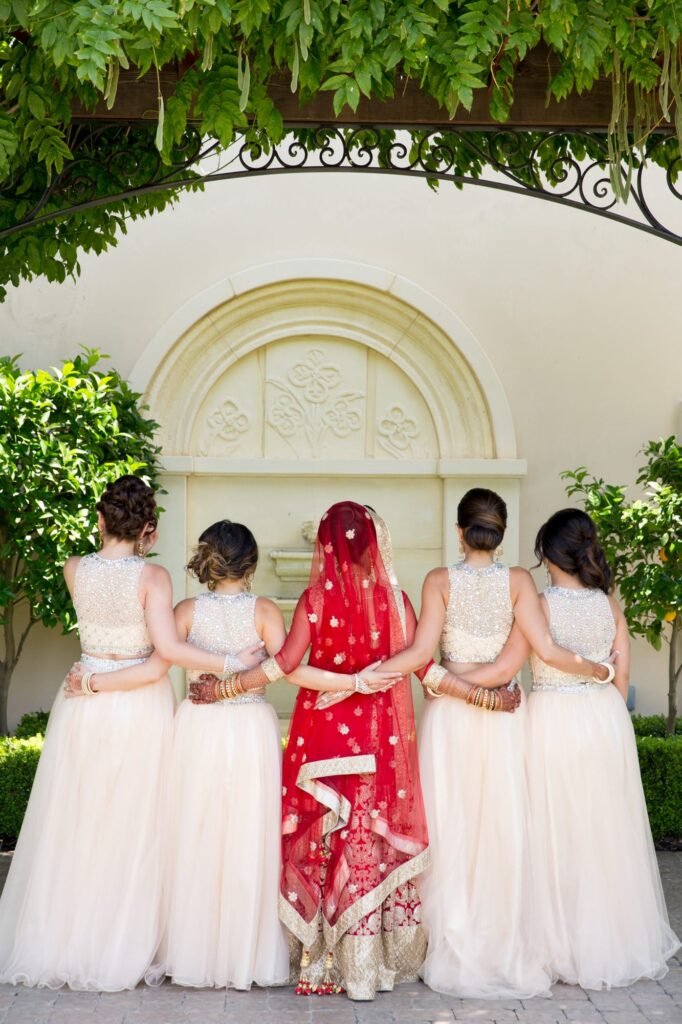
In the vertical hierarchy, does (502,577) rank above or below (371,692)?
above

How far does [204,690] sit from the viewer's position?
4.44m

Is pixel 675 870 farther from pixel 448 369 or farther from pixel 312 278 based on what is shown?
pixel 312 278

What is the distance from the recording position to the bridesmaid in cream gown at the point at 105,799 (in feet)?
14.2

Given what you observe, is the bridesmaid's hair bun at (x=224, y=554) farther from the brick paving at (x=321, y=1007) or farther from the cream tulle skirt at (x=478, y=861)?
the brick paving at (x=321, y=1007)

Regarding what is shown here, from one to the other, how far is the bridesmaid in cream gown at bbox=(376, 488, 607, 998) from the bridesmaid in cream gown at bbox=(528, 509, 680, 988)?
85 mm

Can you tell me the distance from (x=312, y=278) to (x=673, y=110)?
392 cm

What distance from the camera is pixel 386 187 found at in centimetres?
866

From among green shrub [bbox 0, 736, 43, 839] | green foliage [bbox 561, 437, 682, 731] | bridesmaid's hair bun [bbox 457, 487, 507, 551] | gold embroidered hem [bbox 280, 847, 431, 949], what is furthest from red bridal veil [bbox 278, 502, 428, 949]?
green foliage [bbox 561, 437, 682, 731]

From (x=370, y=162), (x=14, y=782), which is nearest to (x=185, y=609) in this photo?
(x=370, y=162)

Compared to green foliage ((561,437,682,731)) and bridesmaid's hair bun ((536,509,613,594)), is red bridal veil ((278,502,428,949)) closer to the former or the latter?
bridesmaid's hair bun ((536,509,613,594))

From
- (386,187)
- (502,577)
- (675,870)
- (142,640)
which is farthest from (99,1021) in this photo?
(386,187)

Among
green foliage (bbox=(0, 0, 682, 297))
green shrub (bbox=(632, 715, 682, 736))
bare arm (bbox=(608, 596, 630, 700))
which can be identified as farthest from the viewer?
green shrub (bbox=(632, 715, 682, 736))

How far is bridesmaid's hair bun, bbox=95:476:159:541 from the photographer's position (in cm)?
447

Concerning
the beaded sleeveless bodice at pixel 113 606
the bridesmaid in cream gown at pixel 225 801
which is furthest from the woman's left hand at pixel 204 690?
the beaded sleeveless bodice at pixel 113 606
